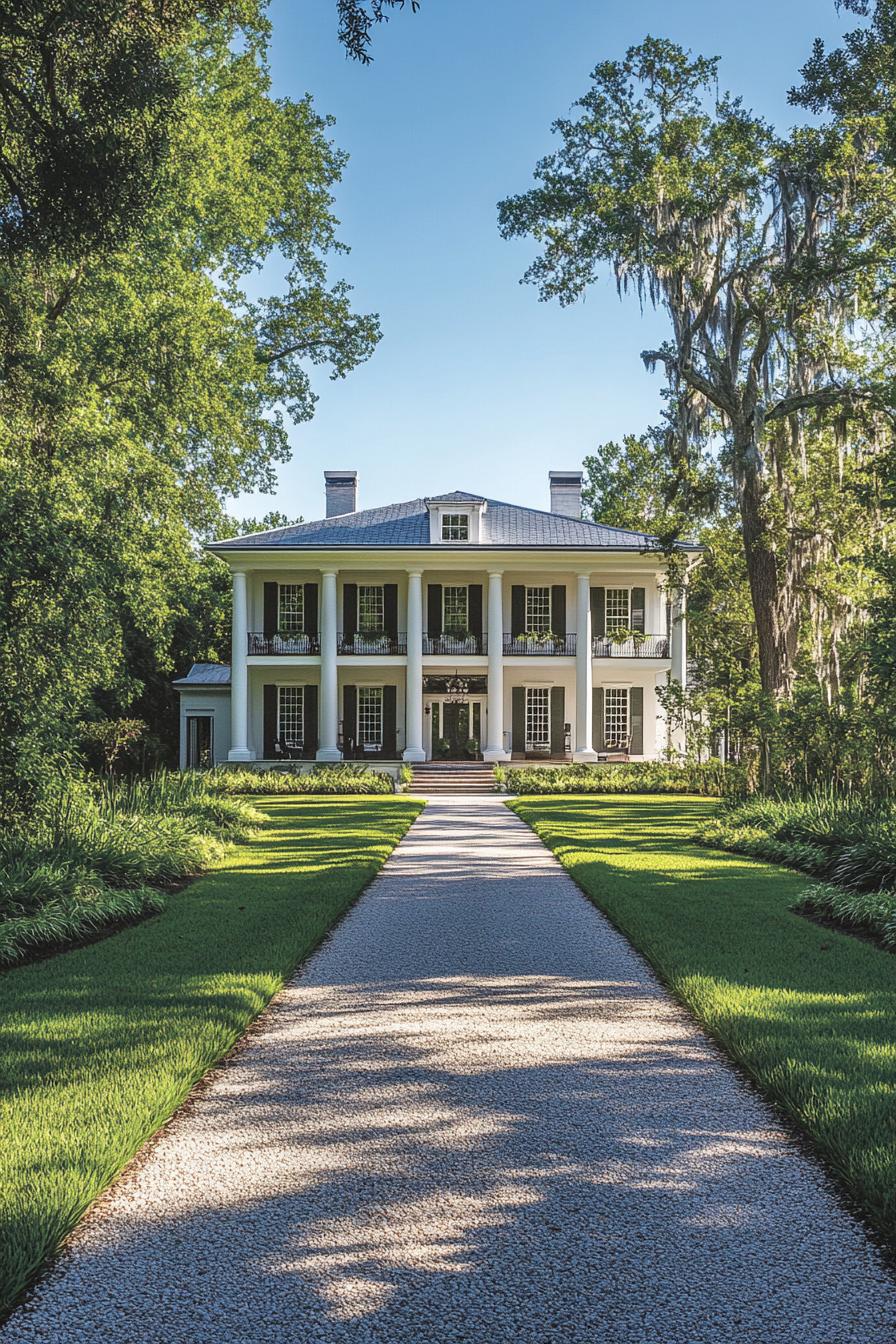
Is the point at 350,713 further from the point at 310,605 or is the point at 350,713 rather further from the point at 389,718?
the point at 310,605

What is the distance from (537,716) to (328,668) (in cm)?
639

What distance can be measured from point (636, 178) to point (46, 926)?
16541 mm

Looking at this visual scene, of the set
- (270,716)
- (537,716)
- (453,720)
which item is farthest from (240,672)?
(537,716)

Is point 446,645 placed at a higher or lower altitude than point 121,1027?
higher

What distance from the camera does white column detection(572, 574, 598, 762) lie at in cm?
2917

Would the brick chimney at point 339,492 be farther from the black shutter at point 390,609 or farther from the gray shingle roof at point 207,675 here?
the gray shingle roof at point 207,675

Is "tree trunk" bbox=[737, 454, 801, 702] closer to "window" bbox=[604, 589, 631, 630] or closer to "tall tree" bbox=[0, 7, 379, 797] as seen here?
"tall tree" bbox=[0, 7, 379, 797]

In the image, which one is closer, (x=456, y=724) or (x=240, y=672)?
(x=240, y=672)

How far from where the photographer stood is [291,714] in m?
31.2

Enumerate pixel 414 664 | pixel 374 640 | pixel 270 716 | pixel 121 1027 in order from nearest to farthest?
pixel 121 1027, pixel 414 664, pixel 374 640, pixel 270 716

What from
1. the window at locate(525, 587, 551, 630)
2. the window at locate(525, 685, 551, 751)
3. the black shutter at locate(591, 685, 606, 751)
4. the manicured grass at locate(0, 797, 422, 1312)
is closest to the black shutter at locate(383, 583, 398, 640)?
the window at locate(525, 587, 551, 630)

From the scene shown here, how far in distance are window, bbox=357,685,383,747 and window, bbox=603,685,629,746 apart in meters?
6.75

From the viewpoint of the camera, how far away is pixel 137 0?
23.7 ft

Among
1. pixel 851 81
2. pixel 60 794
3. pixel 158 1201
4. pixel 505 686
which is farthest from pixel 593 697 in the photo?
pixel 158 1201
